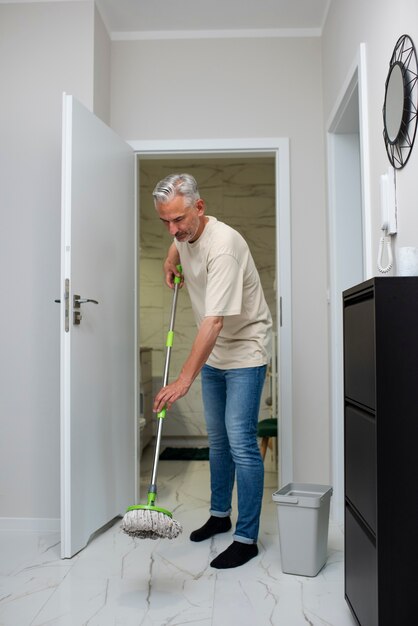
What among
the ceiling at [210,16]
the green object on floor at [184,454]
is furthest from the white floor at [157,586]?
the ceiling at [210,16]

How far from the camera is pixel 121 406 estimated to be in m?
3.03

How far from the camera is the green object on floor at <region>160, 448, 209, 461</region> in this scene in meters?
4.48

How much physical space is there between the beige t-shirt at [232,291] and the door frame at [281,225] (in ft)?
2.32

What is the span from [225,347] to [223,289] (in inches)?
14.2

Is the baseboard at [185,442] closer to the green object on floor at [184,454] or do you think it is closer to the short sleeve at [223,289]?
the green object on floor at [184,454]

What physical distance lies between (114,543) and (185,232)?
→ 1.34 meters

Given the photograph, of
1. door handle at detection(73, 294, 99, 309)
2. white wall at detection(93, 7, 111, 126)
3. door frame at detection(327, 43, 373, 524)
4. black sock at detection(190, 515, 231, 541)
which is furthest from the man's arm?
white wall at detection(93, 7, 111, 126)

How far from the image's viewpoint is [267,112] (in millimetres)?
3316

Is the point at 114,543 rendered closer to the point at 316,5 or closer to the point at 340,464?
the point at 340,464

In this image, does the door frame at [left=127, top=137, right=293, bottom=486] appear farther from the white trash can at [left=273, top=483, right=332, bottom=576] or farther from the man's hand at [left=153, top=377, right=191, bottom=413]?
the man's hand at [left=153, top=377, right=191, bottom=413]

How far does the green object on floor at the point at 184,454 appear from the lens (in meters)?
4.48

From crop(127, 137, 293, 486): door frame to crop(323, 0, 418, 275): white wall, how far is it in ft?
1.61

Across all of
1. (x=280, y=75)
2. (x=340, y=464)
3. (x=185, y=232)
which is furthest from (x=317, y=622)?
(x=280, y=75)

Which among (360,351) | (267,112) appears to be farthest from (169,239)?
(360,351)
